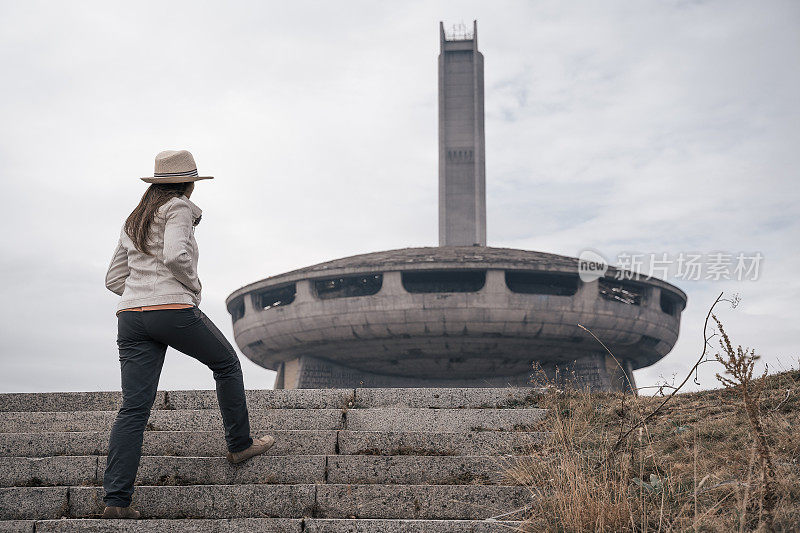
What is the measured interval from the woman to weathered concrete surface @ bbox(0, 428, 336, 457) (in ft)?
2.51

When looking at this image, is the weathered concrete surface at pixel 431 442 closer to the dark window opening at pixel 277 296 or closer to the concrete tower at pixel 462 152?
the dark window opening at pixel 277 296

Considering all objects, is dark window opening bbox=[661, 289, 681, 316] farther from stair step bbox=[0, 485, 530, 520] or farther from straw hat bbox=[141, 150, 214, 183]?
straw hat bbox=[141, 150, 214, 183]

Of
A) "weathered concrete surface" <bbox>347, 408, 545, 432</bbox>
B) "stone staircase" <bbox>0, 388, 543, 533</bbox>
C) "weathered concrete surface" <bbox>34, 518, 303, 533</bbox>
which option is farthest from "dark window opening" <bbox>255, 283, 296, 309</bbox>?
"weathered concrete surface" <bbox>34, 518, 303, 533</bbox>

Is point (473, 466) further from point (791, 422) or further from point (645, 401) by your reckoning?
point (645, 401)

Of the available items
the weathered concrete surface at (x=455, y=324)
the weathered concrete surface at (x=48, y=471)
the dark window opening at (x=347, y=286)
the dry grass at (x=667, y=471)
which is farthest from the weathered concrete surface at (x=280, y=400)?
the dark window opening at (x=347, y=286)

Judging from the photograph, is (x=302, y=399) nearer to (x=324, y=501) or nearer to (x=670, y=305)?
(x=324, y=501)

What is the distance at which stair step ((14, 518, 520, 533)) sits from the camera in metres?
4.04

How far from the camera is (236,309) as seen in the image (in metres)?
23.6

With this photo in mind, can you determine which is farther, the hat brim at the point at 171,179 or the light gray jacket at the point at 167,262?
the hat brim at the point at 171,179

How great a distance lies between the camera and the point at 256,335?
72.1 ft

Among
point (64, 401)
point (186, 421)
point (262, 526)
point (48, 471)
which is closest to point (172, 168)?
point (262, 526)

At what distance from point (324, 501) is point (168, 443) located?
1.48 metres

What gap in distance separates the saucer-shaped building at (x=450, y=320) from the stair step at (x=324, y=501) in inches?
567

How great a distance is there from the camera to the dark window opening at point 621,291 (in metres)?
20.7
